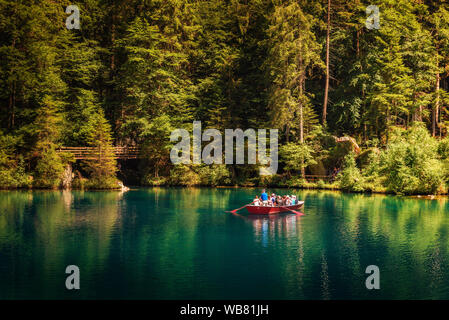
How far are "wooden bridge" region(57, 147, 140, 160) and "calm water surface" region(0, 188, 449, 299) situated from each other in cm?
1595

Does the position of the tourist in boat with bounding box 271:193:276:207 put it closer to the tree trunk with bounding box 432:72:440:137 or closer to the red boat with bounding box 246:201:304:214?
the red boat with bounding box 246:201:304:214

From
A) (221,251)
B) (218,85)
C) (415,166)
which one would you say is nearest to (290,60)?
(218,85)

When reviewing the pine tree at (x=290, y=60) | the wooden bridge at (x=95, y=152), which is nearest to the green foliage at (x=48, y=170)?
the wooden bridge at (x=95, y=152)

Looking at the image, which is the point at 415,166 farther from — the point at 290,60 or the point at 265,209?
the point at 290,60

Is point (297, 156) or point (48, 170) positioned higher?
point (297, 156)

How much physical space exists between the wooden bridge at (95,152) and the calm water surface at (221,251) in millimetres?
15953

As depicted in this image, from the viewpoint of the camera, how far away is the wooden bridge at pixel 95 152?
52.0 meters

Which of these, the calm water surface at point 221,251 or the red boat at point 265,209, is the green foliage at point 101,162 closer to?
the calm water surface at point 221,251

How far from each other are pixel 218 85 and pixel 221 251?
4094 centimetres

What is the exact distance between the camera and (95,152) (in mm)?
52062

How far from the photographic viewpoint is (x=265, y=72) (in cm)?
5506

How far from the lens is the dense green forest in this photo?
167 feet

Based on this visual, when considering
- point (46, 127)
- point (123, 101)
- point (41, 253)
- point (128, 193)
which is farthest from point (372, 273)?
point (123, 101)
